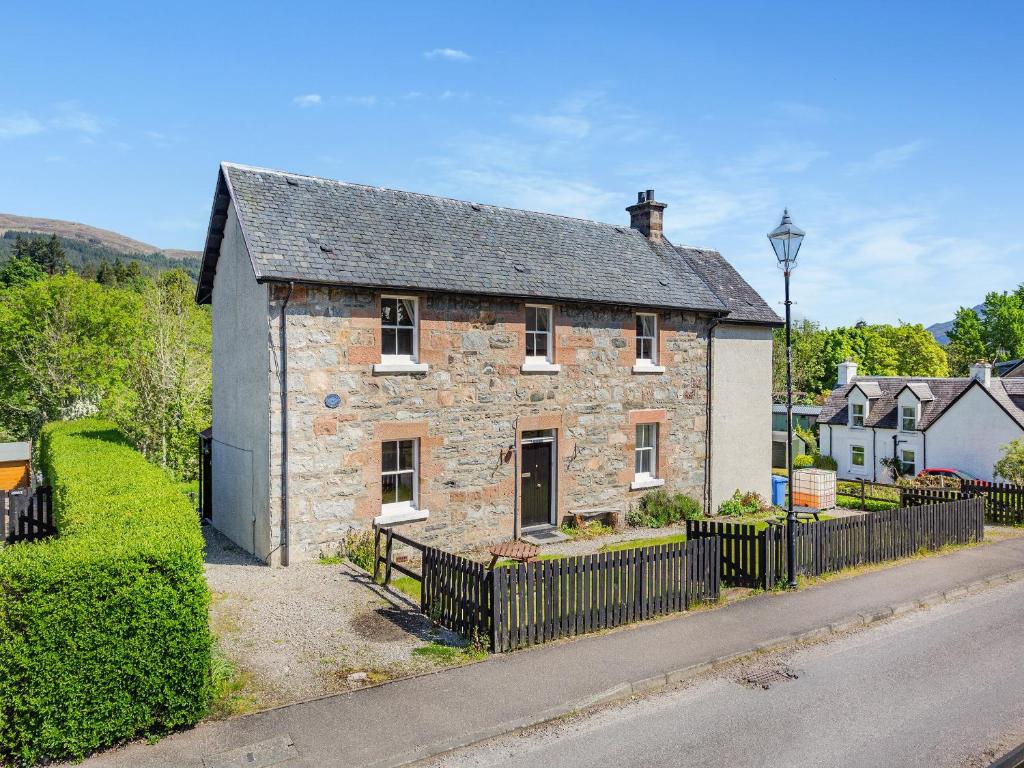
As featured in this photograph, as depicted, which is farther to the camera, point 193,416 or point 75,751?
point 193,416

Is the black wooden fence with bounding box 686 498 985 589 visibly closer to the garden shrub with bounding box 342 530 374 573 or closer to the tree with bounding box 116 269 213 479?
the garden shrub with bounding box 342 530 374 573

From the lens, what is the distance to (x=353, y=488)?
1420 centimetres

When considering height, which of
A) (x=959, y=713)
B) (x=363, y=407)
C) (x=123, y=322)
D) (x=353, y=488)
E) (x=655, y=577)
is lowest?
(x=959, y=713)

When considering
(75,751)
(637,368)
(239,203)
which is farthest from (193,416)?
(75,751)

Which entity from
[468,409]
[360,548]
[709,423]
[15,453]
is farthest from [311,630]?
[15,453]

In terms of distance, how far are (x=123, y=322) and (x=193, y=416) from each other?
580 inches

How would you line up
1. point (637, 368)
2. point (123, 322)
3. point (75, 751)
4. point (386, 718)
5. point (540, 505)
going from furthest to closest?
point (123, 322)
point (637, 368)
point (540, 505)
point (386, 718)
point (75, 751)

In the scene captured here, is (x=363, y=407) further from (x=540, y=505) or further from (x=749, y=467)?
(x=749, y=467)

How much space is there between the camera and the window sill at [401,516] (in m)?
14.5

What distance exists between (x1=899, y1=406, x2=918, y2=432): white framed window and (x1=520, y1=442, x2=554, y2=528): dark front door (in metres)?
26.8

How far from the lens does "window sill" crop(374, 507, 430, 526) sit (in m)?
14.5

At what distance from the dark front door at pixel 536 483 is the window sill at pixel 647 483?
2.70 metres

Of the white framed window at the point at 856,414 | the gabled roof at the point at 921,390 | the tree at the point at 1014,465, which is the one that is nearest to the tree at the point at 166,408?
the tree at the point at 1014,465

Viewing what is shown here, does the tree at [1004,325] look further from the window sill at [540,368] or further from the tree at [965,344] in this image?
the window sill at [540,368]
